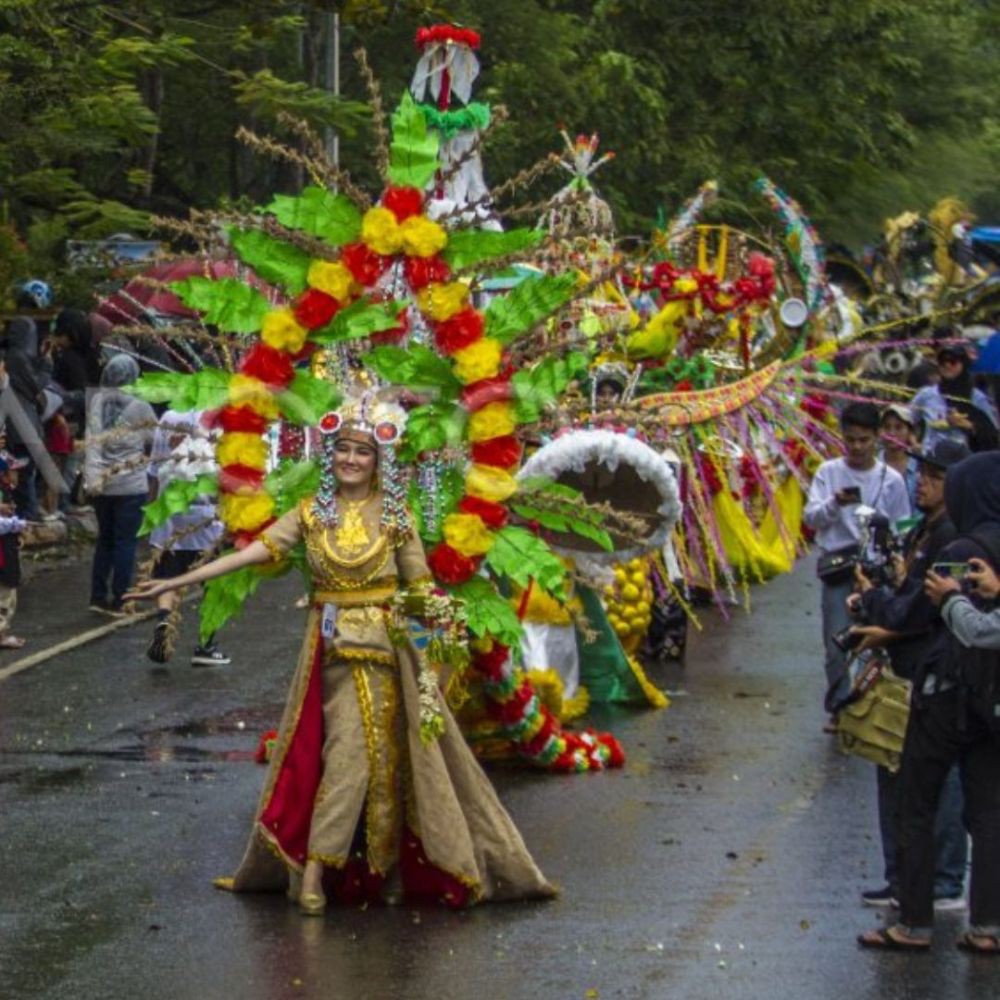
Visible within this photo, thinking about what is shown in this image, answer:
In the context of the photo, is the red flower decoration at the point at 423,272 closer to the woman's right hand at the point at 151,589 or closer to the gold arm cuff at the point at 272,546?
the gold arm cuff at the point at 272,546

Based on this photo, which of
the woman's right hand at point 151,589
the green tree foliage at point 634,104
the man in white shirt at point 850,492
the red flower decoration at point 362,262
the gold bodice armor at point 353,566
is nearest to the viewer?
the woman's right hand at point 151,589

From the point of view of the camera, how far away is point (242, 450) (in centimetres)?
957

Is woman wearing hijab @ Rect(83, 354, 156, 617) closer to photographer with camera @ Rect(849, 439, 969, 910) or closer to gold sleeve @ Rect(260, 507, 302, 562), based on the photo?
Result: gold sleeve @ Rect(260, 507, 302, 562)

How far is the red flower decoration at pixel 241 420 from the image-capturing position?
959 cm

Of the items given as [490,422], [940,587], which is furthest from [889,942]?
[490,422]

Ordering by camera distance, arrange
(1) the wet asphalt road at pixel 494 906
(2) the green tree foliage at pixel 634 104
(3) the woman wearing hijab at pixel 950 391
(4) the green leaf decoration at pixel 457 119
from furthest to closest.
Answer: (2) the green tree foliage at pixel 634 104, (3) the woman wearing hijab at pixel 950 391, (4) the green leaf decoration at pixel 457 119, (1) the wet asphalt road at pixel 494 906

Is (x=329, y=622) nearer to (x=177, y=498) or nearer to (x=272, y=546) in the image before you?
(x=272, y=546)

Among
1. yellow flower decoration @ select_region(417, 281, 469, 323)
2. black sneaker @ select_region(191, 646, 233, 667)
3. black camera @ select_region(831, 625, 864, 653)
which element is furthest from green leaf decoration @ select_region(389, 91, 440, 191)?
black sneaker @ select_region(191, 646, 233, 667)

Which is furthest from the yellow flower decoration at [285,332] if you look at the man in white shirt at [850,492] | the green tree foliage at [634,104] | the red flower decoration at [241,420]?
the green tree foliage at [634,104]

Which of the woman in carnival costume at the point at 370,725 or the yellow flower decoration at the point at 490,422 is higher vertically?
the yellow flower decoration at the point at 490,422

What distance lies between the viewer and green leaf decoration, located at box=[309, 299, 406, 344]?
952cm

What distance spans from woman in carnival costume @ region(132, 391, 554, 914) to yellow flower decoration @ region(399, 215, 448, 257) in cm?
57

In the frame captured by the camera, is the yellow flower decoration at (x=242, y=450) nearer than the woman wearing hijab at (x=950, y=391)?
Yes

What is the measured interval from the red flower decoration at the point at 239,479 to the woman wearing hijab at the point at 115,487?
6.02 metres
